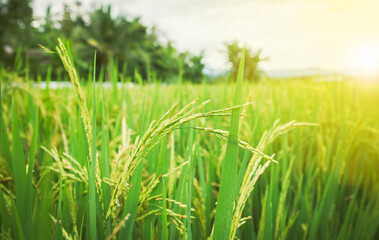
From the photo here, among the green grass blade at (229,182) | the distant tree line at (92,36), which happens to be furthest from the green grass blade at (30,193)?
the distant tree line at (92,36)

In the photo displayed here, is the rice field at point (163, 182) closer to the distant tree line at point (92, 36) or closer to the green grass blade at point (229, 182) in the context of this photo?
the green grass blade at point (229, 182)

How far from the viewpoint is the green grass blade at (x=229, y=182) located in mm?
405

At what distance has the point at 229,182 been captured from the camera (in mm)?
419

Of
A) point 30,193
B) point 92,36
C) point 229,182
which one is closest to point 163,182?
point 229,182

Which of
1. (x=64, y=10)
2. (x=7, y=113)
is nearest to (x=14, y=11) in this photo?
(x=64, y=10)

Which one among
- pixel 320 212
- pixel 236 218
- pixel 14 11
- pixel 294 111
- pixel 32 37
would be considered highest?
pixel 14 11

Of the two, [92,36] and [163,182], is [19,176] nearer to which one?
[163,182]

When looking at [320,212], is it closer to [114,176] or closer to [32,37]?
[114,176]

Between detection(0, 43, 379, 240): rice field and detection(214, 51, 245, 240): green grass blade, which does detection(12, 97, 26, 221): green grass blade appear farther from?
detection(214, 51, 245, 240): green grass blade

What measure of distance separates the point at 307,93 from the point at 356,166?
3.53 ft

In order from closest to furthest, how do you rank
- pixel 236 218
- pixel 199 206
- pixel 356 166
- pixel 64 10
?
pixel 236 218
pixel 199 206
pixel 356 166
pixel 64 10

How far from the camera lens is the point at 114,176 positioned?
22.1 inches

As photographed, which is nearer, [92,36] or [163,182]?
[163,182]

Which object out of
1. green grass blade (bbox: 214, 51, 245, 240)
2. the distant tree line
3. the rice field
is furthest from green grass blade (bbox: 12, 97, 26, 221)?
the distant tree line
